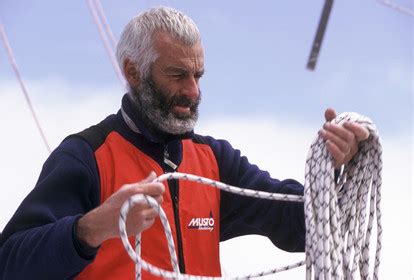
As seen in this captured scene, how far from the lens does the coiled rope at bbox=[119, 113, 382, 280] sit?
1.98m

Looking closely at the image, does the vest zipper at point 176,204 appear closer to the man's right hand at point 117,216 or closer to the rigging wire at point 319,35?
the man's right hand at point 117,216

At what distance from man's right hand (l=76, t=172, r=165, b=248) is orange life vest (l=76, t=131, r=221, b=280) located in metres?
0.37

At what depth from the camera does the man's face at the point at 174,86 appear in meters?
2.48

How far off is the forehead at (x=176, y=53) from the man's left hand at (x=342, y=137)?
60 centimetres

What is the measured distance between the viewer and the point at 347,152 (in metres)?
2.06

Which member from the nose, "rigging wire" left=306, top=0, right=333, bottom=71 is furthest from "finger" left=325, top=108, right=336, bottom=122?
"rigging wire" left=306, top=0, right=333, bottom=71

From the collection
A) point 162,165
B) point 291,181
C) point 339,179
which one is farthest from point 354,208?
point 162,165

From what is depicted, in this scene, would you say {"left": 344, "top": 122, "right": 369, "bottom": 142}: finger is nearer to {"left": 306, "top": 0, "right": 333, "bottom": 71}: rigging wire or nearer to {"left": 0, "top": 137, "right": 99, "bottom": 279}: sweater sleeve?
{"left": 0, "top": 137, "right": 99, "bottom": 279}: sweater sleeve

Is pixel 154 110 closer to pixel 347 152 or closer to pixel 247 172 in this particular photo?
pixel 247 172

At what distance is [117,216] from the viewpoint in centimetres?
185

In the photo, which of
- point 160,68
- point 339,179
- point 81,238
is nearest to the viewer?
point 81,238

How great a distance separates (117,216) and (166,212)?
1.99 feet

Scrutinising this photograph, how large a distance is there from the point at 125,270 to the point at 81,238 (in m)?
0.40

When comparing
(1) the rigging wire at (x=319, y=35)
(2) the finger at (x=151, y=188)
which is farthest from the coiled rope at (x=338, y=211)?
(1) the rigging wire at (x=319, y=35)
